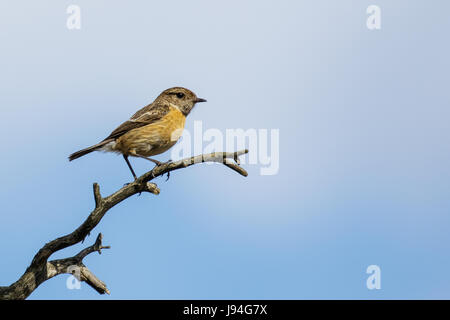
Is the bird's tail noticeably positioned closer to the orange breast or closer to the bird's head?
the orange breast

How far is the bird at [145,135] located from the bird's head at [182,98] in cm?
55

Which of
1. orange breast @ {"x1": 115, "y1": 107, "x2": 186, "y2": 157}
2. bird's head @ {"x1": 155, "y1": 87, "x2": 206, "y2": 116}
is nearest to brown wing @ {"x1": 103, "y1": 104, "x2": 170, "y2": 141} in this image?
orange breast @ {"x1": 115, "y1": 107, "x2": 186, "y2": 157}

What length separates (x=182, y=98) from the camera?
14703 millimetres

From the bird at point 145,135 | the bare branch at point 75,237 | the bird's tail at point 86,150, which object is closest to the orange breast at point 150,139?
the bird at point 145,135

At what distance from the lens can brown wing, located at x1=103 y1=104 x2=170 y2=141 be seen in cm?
1333

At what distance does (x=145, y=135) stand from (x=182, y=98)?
6.57 feet

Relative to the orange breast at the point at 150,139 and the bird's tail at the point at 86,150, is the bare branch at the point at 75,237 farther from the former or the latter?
the bird's tail at the point at 86,150

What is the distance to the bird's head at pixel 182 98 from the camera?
14.6 m

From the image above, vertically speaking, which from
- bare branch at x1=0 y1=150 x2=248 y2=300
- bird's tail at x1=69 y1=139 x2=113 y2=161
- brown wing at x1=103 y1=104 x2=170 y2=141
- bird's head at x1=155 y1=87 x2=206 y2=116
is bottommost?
bare branch at x1=0 y1=150 x2=248 y2=300

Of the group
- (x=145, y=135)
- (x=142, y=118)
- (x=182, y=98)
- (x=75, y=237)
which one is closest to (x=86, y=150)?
(x=145, y=135)
